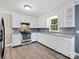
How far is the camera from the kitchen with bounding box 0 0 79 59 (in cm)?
301

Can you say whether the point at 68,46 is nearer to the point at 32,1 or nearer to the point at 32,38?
the point at 32,1

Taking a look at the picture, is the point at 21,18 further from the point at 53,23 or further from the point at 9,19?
the point at 53,23

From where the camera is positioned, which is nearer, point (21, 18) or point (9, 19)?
point (9, 19)

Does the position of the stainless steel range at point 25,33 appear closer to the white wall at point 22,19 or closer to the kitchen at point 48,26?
the kitchen at point 48,26

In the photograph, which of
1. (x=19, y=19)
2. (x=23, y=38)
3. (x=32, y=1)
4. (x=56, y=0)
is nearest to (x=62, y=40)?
(x=56, y=0)

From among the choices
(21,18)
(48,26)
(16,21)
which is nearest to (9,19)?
(16,21)

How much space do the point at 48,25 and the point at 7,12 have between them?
2.71m

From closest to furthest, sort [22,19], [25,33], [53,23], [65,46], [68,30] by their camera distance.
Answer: [65,46]
[68,30]
[53,23]
[25,33]
[22,19]

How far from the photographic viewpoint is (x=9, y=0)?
3746mm

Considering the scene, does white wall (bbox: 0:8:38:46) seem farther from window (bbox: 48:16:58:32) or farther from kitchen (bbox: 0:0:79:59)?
window (bbox: 48:16:58:32)

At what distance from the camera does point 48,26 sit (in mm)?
5434

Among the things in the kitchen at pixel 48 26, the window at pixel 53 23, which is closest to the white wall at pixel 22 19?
the kitchen at pixel 48 26

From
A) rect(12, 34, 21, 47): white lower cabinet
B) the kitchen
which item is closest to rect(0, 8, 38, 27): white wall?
the kitchen

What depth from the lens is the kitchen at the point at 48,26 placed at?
301 cm
